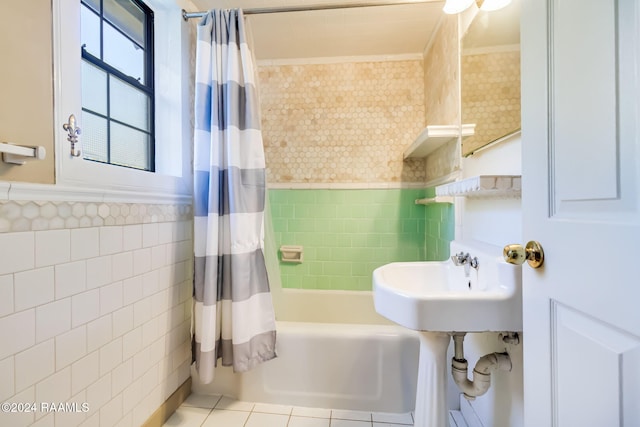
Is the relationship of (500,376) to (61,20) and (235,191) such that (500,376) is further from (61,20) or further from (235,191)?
(61,20)

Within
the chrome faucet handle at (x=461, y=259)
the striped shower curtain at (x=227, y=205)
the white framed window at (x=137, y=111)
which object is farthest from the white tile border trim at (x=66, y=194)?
the chrome faucet handle at (x=461, y=259)

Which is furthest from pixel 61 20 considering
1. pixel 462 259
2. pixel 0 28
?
pixel 462 259

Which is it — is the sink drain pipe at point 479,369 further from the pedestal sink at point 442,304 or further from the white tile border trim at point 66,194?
the white tile border trim at point 66,194

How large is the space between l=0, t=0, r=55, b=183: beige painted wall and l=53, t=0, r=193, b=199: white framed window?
0.08 feet

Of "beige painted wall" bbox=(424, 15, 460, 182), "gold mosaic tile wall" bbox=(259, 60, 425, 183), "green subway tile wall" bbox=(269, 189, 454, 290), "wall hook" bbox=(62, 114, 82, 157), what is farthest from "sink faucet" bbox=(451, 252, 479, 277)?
"wall hook" bbox=(62, 114, 82, 157)

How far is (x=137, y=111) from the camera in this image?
1312 mm

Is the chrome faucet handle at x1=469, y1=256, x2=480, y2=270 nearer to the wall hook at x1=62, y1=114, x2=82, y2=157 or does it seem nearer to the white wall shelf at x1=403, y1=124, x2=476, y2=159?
the white wall shelf at x1=403, y1=124, x2=476, y2=159

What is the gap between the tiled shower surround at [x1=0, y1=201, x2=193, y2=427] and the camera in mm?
721

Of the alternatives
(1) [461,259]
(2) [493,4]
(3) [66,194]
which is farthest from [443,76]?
(3) [66,194]

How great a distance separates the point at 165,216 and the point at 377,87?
1825 millimetres

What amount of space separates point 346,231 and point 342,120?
915 millimetres

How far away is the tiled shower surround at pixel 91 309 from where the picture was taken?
721 mm

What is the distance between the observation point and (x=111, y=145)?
3.76 ft

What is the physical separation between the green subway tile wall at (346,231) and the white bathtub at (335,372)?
81 centimetres
